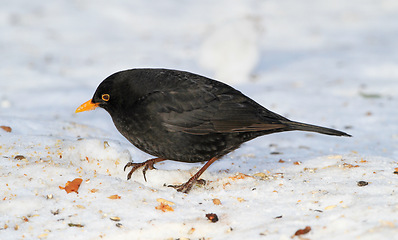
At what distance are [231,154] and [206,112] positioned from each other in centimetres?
120

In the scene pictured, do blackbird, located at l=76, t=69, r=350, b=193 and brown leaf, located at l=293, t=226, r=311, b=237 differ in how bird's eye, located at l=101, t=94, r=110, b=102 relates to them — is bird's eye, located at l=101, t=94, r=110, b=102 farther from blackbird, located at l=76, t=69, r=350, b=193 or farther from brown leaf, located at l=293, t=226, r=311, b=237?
brown leaf, located at l=293, t=226, r=311, b=237

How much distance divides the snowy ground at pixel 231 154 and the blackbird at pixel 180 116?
0.96 ft

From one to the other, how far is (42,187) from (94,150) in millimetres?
650

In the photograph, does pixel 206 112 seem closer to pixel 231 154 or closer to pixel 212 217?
pixel 212 217

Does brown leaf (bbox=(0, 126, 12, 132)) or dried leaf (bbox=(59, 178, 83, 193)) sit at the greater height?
brown leaf (bbox=(0, 126, 12, 132))

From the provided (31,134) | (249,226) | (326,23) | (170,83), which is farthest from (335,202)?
(326,23)

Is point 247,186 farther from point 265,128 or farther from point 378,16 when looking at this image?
point 378,16

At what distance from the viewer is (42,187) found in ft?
12.6

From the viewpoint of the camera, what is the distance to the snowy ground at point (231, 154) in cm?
349

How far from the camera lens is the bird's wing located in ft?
13.4

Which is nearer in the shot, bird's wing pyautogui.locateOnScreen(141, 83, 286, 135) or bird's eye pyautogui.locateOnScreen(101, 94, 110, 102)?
bird's wing pyautogui.locateOnScreen(141, 83, 286, 135)

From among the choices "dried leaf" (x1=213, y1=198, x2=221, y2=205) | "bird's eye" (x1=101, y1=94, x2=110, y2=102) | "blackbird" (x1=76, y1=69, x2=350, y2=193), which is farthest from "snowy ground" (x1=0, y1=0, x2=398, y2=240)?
"bird's eye" (x1=101, y1=94, x2=110, y2=102)

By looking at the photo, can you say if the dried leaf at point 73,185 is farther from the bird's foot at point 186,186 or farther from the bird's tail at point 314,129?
the bird's tail at point 314,129

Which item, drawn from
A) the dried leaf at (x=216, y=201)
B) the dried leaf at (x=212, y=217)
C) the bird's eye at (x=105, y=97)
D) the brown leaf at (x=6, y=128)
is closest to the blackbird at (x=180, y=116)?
the bird's eye at (x=105, y=97)
